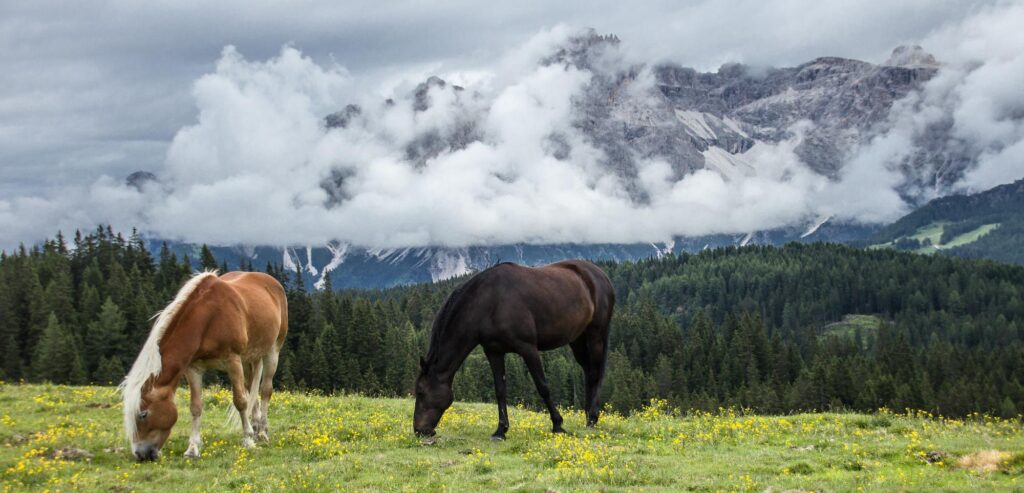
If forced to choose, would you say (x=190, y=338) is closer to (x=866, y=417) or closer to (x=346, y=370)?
(x=866, y=417)

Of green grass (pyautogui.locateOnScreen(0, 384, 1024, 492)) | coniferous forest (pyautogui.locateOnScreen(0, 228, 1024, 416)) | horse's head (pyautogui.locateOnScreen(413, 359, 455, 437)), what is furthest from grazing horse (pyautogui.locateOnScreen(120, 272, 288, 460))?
coniferous forest (pyautogui.locateOnScreen(0, 228, 1024, 416))

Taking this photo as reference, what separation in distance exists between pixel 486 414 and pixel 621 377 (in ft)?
301

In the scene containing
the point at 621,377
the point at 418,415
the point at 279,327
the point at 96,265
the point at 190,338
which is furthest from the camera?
the point at 621,377

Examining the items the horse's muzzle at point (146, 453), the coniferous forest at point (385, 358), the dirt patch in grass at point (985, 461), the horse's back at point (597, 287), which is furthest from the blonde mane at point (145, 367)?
the coniferous forest at point (385, 358)

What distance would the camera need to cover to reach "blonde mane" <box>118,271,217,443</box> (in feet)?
47.2

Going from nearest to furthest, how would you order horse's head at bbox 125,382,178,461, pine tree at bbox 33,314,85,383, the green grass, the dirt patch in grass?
1. the green grass
2. the dirt patch in grass
3. horse's head at bbox 125,382,178,461
4. pine tree at bbox 33,314,85,383

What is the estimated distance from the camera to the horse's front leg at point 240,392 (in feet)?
51.7

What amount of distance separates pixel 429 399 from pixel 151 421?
5.83 m

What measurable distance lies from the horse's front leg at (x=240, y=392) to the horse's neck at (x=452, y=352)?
4225 mm

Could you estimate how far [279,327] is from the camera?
725 inches

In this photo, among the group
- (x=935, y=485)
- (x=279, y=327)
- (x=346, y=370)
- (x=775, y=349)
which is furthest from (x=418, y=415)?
(x=775, y=349)

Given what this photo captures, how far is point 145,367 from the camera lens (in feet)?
48.5

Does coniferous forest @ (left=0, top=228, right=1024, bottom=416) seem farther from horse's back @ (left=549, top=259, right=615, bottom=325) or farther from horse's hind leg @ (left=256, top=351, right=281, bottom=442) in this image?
horse's back @ (left=549, top=259, right=615, bottom=325)

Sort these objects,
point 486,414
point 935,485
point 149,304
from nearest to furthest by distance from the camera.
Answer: point 935,485 < point 486,414 < point 149,304
